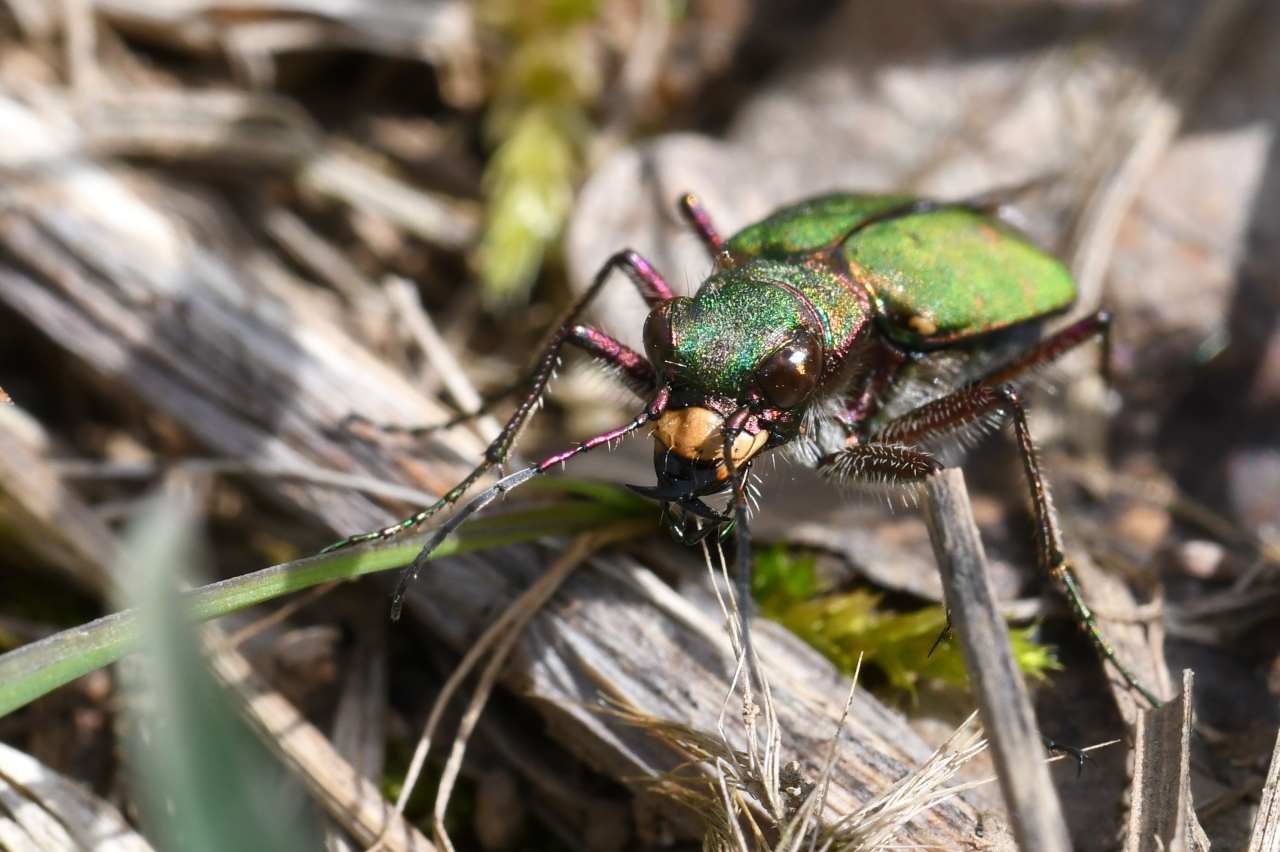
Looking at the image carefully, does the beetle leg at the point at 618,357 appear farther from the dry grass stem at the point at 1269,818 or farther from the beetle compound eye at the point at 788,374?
the dry grass stem at the point at 1269,818

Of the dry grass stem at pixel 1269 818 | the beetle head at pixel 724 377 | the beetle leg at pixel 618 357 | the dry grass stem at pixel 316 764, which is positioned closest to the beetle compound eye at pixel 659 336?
the beetle head at pixel 724 377

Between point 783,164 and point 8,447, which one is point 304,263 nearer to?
point 8,447

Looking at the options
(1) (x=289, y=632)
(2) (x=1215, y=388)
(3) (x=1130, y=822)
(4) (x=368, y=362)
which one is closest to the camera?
(3) (x=1130, y=822)

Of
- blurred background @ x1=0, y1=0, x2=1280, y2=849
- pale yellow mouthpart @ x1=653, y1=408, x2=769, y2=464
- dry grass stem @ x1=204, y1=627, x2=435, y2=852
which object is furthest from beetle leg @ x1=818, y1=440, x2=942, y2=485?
dry grass stem @ x1=204, y1=627, x2=435, y2=852

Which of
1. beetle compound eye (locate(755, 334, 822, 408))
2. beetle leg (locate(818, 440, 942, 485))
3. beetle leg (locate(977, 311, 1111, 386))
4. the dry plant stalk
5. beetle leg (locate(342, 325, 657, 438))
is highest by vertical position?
beetle leg (locate(342, 325, 657, 438))

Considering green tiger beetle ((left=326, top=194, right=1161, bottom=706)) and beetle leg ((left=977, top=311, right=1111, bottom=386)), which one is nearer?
green tiger beetle ((left=326, top=194, right=1161, bottom=706))

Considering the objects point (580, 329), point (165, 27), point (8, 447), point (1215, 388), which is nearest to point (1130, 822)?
point (580, 329)

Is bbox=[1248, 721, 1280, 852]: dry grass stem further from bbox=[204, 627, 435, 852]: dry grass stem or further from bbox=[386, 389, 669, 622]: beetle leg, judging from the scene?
bbox=[204, 627, 435, 852]: dry grass stem
